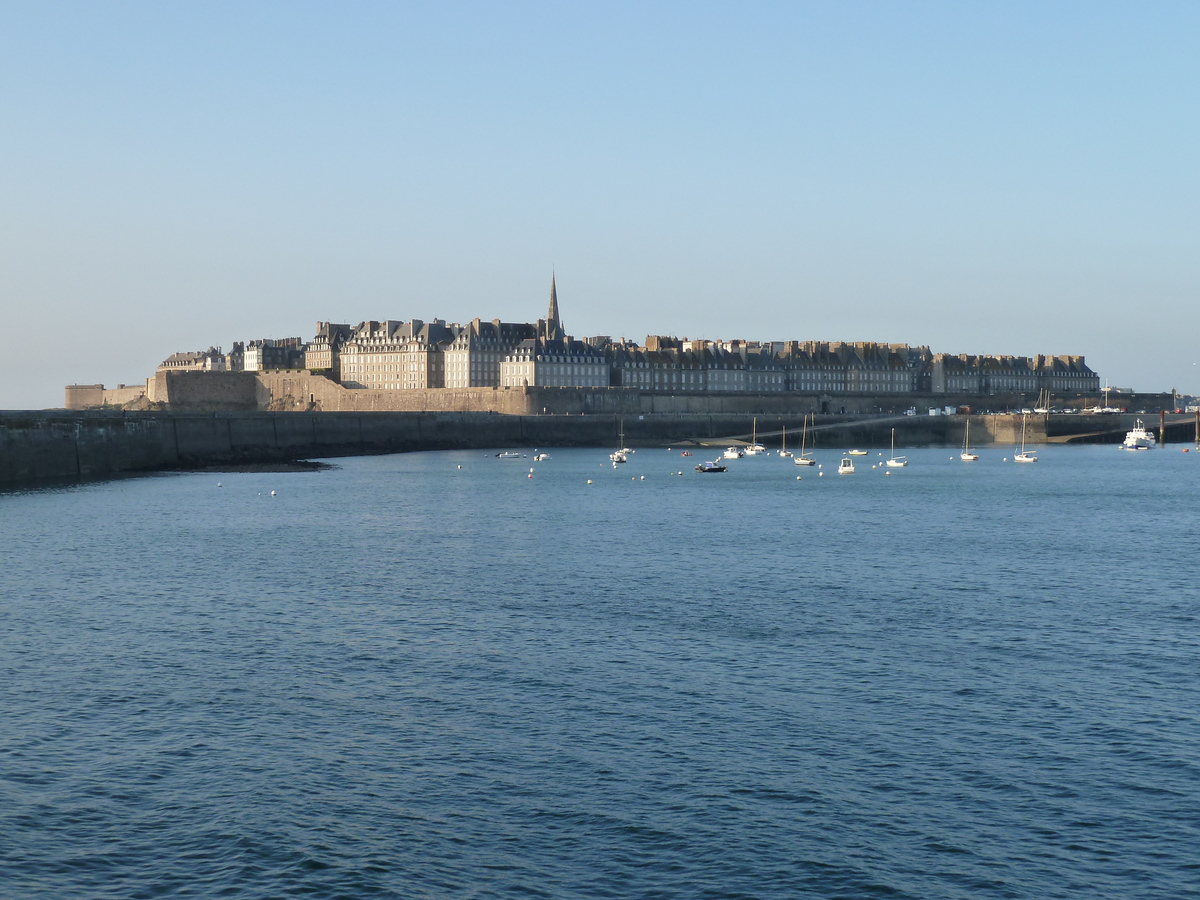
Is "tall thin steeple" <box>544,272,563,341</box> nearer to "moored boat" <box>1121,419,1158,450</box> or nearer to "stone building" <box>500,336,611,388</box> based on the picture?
"stone building" <box>500,336,611,388</box>

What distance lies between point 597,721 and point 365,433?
7804cm

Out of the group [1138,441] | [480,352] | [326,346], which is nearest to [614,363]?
[480,352]

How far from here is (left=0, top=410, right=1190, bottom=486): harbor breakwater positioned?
2598 inches

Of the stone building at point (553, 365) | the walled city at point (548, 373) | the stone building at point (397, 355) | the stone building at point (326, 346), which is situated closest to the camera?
the walled city at point (548, 373)

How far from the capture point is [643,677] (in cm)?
2028

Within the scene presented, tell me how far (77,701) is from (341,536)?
71.7 ft

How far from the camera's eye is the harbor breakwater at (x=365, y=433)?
66.0 meters

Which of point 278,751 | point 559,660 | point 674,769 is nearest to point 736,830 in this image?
point 674,769

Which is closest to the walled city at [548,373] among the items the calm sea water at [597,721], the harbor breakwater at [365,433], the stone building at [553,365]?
the stone building at [553,365]

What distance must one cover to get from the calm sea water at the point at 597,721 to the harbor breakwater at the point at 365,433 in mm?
30875

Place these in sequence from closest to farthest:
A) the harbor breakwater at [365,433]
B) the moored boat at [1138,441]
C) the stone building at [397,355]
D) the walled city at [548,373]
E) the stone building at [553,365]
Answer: the harbor breakwater at [365,433] < the moored boat at [1138,441] < the walled city at [548,373] < the stone building at [553,365] < the stone building at [397,355]

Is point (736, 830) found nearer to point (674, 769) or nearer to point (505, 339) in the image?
point (674, 769)

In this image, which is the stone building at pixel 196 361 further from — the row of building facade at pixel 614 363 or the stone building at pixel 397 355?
the stone building at pixel 397 355

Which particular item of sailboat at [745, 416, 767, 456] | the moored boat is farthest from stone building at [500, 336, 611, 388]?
the moored boat
